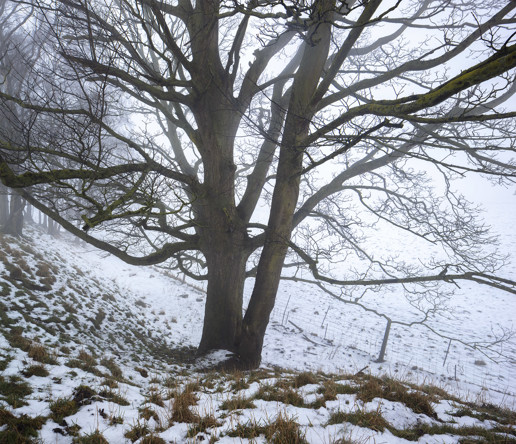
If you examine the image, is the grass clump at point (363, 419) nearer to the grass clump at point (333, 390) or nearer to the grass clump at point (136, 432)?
the grass clump at point (333, 390)

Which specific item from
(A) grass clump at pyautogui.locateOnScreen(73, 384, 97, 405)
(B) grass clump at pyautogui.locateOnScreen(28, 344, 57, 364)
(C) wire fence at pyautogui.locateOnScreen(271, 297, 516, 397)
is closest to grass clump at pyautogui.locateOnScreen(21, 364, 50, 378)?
(B) grass clump at pyautogui.locateOnScreen(28, 344, 57, 364)

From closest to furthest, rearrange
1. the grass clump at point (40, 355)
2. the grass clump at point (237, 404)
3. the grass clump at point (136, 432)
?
the grass clump at point (136, 432) < the grass clump at point (237, 404) < the grass clump at point (40, 355)

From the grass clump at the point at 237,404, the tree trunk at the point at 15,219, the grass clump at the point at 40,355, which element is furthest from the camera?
the tree trunk at the point at 15,219

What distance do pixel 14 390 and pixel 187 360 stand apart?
3.04 m

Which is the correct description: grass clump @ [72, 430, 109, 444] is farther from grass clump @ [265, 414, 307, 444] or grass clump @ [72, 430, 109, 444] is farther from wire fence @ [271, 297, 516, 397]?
wire fence @ [271, 297, 516, 397]

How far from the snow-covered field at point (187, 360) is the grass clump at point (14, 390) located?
0.03 m

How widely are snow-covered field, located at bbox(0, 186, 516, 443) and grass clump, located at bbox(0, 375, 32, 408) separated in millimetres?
28

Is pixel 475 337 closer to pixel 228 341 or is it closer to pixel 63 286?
pixel 228 341

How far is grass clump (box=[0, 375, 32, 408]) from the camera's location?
2.21 meters

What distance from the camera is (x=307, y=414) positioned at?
2449mm

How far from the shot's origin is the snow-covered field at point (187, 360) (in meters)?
2.28

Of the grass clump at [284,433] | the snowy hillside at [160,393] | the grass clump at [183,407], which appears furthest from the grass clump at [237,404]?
the grass clump at [284,433]

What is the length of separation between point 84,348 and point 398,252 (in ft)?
74.4

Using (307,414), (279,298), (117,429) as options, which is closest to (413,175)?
(307,414)
